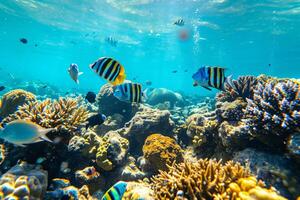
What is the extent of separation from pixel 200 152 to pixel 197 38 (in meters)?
34.5

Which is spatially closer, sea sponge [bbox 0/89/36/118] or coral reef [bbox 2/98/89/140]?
coral reef [bbox 2/98/89/140]

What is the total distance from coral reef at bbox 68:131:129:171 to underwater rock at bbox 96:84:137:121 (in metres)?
4.20

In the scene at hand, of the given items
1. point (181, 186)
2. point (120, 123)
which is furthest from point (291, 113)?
point (120, 123)

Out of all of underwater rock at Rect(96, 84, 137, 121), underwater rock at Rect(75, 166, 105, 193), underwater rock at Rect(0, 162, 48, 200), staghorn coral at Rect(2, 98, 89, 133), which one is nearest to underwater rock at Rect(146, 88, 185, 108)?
underwater rock at Rect(96, 84, 137, 121)

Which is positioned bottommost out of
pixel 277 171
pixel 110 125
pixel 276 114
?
pixel 110 125

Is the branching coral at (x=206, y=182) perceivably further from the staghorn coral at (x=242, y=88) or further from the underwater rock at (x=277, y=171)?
the staghorn coral at (x=242, y=88)

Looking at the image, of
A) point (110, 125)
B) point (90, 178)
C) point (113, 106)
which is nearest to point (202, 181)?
point (90, 178)

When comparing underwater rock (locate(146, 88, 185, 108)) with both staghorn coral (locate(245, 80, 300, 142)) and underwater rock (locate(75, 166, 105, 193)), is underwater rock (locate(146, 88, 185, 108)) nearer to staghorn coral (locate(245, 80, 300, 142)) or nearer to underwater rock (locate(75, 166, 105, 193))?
underwater rock (locate(75, 166, 105, 193))

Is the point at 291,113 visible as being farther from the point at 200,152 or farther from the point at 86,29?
the point at 86,29

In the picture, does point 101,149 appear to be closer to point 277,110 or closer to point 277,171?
point 277,171

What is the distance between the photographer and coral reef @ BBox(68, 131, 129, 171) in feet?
17.3

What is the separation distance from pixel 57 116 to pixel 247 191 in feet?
13.5

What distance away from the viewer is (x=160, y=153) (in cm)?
553

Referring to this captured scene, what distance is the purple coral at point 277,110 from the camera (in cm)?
392
